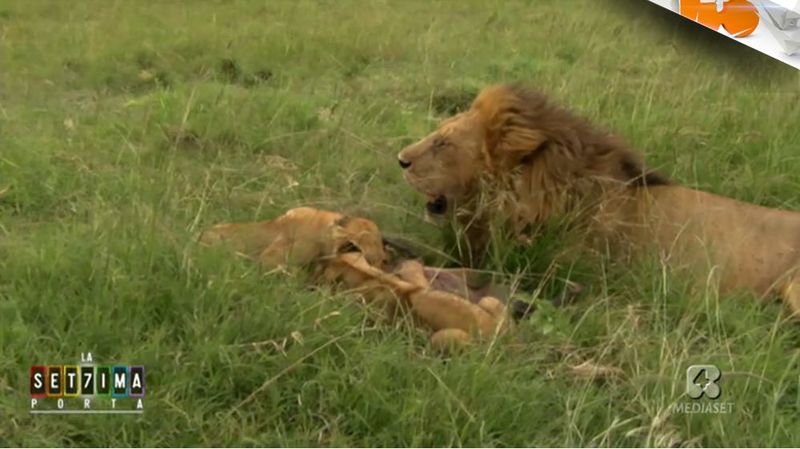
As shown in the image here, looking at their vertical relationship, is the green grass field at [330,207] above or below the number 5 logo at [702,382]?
below

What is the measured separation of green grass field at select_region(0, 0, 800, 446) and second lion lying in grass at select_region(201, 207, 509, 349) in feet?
0.25

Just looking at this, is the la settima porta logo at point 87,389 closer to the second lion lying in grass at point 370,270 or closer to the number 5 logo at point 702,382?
the second lion lying in grass at point 370,270

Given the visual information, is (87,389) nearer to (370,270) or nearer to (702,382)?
(370,270)

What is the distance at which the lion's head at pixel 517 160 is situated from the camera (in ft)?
10.5

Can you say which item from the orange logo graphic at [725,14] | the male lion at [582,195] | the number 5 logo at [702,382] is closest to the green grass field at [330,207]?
the number 5 logo at [702,382]

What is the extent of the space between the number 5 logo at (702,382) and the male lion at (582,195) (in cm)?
60

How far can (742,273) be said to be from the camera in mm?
3123

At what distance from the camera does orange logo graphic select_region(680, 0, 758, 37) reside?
15.6 ft

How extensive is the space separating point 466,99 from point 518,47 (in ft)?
4.02

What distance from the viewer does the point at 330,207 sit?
10.9ft

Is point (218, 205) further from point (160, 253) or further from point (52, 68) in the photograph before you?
point (52, 68)

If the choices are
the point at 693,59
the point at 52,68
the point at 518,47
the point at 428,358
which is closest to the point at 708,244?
the point at 428,358

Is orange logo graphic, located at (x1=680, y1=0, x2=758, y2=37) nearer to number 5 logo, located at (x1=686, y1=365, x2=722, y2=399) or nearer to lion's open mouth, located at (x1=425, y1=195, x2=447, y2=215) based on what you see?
lion's open mouth, located at (x1=425, y1=195, x2=447, y2=215)

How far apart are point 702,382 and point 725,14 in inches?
117
